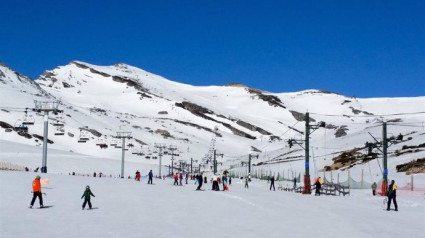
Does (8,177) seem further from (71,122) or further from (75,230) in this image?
(71,122)

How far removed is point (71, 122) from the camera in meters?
183

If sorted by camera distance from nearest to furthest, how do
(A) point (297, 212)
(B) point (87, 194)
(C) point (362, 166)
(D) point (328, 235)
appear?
1. (D) point (328, 235)
2. (B) point (87, 194)
3. (A) point (297, 212)
4. (C) point (362, 166)

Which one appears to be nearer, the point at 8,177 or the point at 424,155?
the point at 8,177

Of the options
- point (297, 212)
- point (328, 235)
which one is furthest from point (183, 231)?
point (297, 212)

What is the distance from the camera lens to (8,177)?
43.3m

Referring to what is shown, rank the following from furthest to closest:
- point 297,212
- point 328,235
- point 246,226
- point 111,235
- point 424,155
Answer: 1. point 424,155
2. point 297,212
3. point 246,226
4. point 328,235
5. point 111,235

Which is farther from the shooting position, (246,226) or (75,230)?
(246,226)

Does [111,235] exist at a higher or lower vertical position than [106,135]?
lower

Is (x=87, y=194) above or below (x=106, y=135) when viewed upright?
below

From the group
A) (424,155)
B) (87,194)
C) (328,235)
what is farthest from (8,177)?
(424,155)

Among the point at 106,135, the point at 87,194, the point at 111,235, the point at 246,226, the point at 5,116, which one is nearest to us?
the point at 111,235

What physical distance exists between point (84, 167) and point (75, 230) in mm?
92791

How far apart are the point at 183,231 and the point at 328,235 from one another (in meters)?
5.31

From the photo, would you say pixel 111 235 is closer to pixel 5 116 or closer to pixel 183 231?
pixel 183 231
